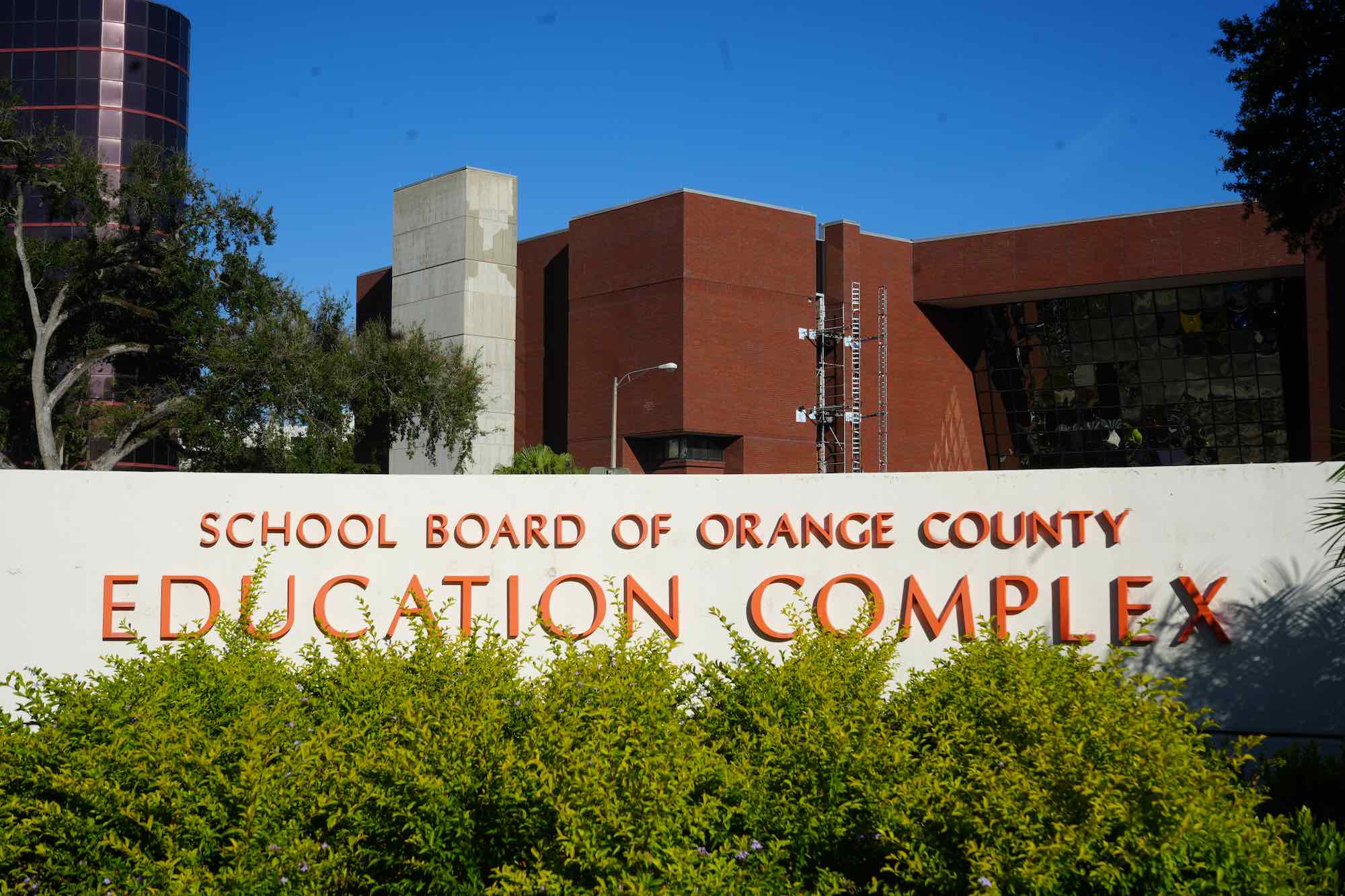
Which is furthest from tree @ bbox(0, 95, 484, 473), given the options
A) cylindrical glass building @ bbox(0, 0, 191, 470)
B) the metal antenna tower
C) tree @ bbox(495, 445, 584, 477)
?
cylindrical glass building @ bbox(0, 0, 191, 470)

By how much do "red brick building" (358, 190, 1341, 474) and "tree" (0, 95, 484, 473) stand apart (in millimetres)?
13177

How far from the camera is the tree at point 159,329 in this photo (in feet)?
139

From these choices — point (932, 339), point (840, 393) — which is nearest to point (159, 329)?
point (840, 393)

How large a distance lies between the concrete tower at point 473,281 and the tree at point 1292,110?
40.4 meters

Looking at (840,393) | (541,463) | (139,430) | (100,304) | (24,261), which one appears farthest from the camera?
(840,393)

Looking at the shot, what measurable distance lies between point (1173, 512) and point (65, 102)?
270ft

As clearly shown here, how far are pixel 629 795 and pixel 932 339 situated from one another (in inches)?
2240

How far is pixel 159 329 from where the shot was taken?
45281 mm

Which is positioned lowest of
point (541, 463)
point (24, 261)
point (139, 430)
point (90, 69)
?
point (541, 463)

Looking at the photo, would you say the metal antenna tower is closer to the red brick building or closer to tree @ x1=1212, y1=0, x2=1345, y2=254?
the red brick building

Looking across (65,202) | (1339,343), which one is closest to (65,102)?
(65,202)

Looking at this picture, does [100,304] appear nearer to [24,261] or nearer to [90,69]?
[24,261]

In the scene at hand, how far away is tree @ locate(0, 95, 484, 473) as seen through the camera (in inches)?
1672

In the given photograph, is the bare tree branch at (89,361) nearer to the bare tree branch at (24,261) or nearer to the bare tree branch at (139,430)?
the bare tree branch at (24,261)
